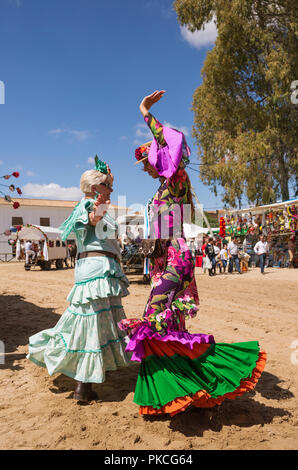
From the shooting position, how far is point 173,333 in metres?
2.61

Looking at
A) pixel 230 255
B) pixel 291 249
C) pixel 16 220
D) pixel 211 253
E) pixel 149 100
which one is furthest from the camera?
pixel 16 220

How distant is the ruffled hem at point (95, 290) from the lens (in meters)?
2.94

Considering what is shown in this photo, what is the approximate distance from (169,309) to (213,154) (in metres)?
20.6

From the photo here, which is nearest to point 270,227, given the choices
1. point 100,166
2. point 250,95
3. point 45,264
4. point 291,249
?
point 291,249

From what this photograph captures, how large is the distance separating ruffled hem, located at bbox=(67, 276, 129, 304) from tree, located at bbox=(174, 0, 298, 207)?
1770 cm

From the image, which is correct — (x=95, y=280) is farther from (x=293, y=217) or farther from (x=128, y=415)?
(x=293, y=217)

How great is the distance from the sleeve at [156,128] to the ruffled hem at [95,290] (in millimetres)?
1240

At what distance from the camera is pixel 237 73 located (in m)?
20.9

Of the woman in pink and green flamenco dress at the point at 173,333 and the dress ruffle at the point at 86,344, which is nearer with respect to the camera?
the woman in pink and green flamenco dress at the point at 173,333

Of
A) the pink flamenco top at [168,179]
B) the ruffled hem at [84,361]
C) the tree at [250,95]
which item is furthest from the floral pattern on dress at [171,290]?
the tree at [250,95]

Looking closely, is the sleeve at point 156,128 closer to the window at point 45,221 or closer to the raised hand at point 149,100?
the raised hand at point 149,100

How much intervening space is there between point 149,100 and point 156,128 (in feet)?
0.89

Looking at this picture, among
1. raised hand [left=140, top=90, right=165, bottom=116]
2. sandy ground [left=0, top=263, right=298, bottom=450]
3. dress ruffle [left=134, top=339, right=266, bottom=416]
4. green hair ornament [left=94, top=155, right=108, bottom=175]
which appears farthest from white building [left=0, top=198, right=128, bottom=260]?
dress ruffle [left=134, top=339, right=266, bottom=416]

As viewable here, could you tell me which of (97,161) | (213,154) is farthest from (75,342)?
(213,154)
